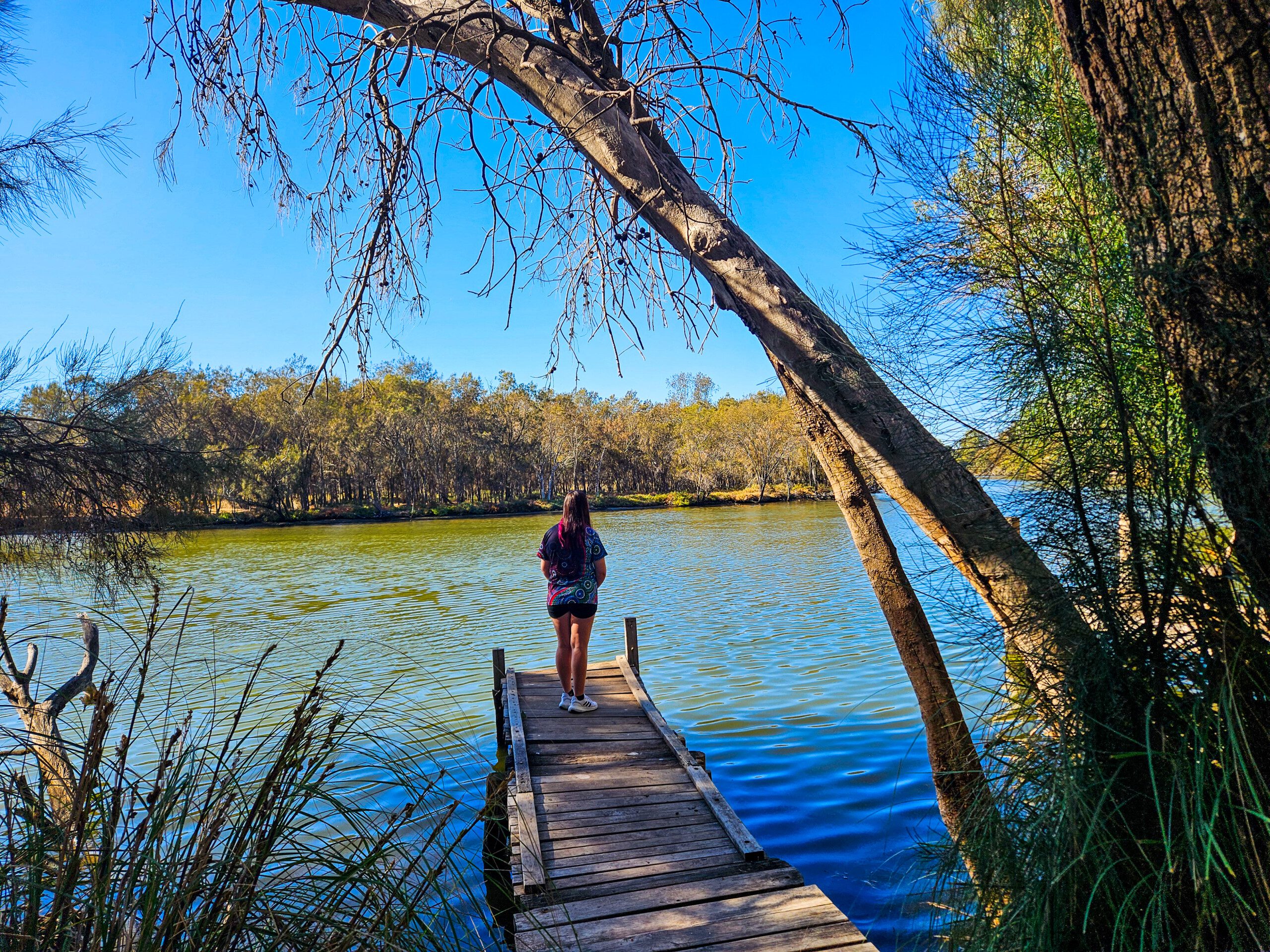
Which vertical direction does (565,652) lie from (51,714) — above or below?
below

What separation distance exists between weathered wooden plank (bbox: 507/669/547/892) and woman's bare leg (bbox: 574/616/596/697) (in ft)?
1.85

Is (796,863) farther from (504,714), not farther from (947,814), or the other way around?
(504,714)

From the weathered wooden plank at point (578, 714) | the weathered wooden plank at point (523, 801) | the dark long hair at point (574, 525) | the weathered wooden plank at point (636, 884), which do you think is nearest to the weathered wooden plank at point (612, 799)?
the weathered wooden plank at point (523, 801)

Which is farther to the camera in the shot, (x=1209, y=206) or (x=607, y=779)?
(x=607, y=779)

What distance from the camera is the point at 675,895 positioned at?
3680 mm

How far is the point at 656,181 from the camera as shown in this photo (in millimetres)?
2750

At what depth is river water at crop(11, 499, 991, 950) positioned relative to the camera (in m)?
5.07

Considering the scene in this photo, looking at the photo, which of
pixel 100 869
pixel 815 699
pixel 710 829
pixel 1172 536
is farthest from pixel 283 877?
pixel 815 699

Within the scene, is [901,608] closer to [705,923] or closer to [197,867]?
[705,923]

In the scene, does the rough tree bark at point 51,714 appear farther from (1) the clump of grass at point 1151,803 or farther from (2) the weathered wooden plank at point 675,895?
(2) the weathered wooden plank at point 675,895

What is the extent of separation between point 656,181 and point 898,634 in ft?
6.93

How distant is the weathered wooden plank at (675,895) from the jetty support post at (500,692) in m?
3.81

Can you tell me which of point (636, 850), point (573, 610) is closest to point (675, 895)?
point (636, 850)

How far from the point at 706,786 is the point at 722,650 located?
288 inches
